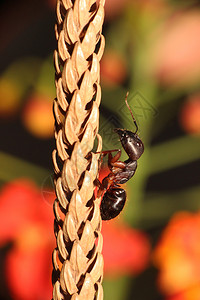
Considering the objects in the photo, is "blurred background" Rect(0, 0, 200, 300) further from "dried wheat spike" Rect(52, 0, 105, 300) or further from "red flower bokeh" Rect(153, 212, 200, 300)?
"dried wheat spike" Rect(52, 0, 105, 300)

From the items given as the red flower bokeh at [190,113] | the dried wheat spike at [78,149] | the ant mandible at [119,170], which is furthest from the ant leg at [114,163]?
the red flower bokeh at [190,113]

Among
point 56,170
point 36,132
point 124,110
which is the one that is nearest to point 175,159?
point 124,110

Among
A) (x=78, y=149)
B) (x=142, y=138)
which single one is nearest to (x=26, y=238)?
(x=142, y=138)

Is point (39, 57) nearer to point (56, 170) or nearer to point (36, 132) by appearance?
point (36, 132)

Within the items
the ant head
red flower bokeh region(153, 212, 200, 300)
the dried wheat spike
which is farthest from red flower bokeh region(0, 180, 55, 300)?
the dried wheat spike

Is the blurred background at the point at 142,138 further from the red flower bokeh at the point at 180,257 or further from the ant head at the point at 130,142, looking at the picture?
the ant head at the point at 130,142

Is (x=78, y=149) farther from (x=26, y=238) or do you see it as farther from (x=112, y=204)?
(x=26, y=238)
